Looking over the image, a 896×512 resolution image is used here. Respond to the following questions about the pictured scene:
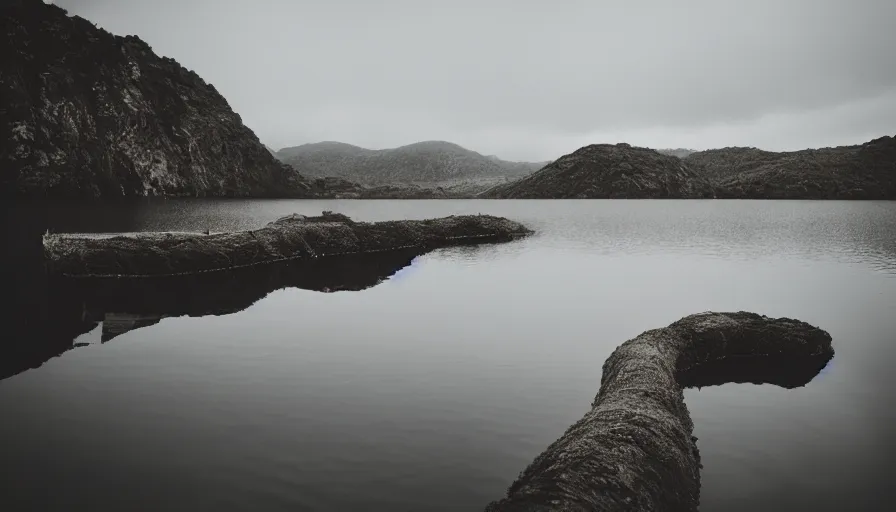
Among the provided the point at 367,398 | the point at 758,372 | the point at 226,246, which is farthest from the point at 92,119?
the point at 758,372

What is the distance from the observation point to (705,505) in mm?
5633

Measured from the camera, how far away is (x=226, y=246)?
25781 mm

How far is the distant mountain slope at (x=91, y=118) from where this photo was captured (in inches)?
5022

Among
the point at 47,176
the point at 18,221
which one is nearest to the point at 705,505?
the point at 18,221

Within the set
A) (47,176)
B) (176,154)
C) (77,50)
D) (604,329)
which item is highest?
(77,50)

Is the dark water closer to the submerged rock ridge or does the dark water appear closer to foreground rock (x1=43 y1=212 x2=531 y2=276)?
the submerged rock ridge

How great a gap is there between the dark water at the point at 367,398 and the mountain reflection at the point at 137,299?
0.13 meters

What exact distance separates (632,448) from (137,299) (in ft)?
59.0

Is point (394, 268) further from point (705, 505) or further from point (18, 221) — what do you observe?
point (18, 221)

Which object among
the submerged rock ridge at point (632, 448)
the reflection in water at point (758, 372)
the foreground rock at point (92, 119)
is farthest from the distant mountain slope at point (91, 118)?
the reflection in water at point (758, 372)

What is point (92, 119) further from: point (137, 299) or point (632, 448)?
point (632, 448)

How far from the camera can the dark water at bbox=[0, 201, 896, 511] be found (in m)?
5.89

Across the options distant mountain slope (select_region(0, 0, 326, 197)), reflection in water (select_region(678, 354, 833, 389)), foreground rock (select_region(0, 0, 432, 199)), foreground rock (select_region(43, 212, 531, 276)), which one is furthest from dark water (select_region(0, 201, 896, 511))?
foreground rock (select_region(0, 0, 432, 199))

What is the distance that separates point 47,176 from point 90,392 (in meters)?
156
